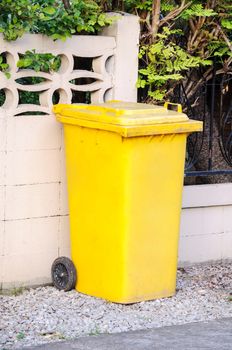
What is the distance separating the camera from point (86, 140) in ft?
21.5

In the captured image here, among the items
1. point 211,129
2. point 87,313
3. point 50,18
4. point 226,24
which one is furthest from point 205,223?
point 50,18

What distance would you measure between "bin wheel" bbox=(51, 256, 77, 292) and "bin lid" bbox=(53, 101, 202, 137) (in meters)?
0.99

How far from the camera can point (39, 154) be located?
22.5 feet

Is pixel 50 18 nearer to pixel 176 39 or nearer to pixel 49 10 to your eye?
pixel 49 10

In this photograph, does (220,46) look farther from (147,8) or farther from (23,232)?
(23,232)

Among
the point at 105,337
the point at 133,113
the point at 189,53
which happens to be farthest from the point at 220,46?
the point at 105,337

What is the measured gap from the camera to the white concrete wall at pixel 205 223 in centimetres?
766

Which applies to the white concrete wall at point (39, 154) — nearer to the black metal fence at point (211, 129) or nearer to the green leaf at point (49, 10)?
the green leaf at point (49, 10)

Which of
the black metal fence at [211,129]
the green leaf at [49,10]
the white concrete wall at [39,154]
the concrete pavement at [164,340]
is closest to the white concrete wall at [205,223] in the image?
the black metal fence at [211,129]

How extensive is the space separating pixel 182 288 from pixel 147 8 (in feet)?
6.88

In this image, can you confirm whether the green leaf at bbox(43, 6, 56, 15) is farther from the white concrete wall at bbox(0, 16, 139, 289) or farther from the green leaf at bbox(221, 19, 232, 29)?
the green leaf at bbox(221, 19, 232, 29)

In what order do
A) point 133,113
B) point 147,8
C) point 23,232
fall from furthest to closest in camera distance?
point 147,8 < point 23,232 < point 133,113

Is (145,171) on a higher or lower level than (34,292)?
higher

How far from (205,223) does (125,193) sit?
5.14ft
